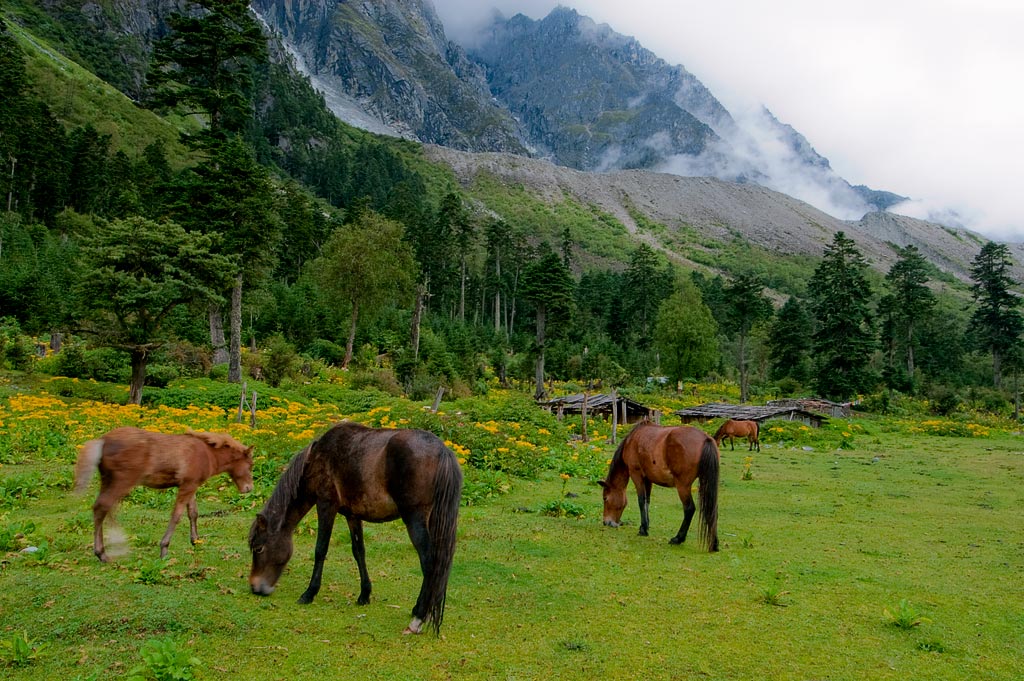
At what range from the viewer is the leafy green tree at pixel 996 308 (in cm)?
5341

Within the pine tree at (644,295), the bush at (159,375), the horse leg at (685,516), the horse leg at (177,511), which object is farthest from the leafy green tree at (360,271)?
the pine tree at (644,295)

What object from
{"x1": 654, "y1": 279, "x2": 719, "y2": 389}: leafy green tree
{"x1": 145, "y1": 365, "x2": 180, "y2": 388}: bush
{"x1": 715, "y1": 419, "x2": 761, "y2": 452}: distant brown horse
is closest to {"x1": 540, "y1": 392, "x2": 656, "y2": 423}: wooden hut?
{"x1": 715, "y1": 419, "x2": 761, "y2": 452}: distant brown horse

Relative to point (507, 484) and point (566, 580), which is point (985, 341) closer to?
point (507, 484)

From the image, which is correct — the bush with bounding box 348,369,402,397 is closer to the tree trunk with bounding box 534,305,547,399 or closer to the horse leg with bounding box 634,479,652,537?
the tree trunk with bounding box 534,305,547,399

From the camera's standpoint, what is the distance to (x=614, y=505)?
35.6ft

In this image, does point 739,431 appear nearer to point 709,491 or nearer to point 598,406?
point 598,406

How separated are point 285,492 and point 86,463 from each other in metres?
2.28

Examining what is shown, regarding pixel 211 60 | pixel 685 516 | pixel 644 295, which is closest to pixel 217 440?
pixel 685 516

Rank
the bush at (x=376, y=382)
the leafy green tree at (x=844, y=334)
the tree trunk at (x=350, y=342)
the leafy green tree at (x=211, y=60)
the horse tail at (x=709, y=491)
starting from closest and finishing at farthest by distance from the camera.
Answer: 1. the horse tail at (x=709, y=491)
2. the leafy green tree at (x=211, y=60)
3. the bush at (x=376, y=382)
4. the tree trunk at (x=350, y=342)
5. the leafy green tree at (x=844, y=334)

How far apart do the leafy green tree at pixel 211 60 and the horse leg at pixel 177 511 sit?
90.5 ft

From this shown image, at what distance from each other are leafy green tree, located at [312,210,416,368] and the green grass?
32317 millimetres

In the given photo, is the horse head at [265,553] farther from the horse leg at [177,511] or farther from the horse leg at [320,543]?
the horse leg at [177,511]

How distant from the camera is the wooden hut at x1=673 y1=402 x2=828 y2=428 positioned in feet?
114

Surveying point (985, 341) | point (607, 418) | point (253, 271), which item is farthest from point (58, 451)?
point (985, 341)
